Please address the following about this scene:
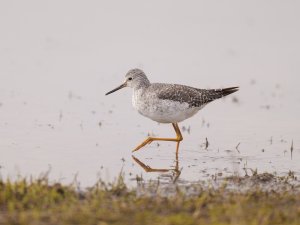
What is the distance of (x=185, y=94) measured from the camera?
9609mm

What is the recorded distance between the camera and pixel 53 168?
8234mm

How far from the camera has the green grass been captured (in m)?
5.62

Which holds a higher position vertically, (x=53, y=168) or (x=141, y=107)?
(x=141, y=107)

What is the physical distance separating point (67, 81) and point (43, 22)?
4042 mm

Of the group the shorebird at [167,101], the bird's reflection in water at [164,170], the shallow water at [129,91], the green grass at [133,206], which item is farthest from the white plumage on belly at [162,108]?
the green grass at [133,206]

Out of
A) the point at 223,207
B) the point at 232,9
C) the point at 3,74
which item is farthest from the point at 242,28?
the point at 223,207

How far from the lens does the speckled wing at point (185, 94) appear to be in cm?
947

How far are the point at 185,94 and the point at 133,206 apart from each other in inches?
148

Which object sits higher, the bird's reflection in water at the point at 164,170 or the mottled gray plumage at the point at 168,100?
the mottled gray plumage at the point at 168,100

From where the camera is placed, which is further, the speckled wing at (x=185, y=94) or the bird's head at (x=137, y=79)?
the bird's head at (x=137, y=79)

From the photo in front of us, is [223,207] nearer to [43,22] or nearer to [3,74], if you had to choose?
[3,74]

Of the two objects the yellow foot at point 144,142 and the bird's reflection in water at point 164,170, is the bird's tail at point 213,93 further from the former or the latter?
the bird's reflection in water at point 164,170

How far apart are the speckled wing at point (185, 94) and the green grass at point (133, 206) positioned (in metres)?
2.73

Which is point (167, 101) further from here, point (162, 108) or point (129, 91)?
point (129, 91)
